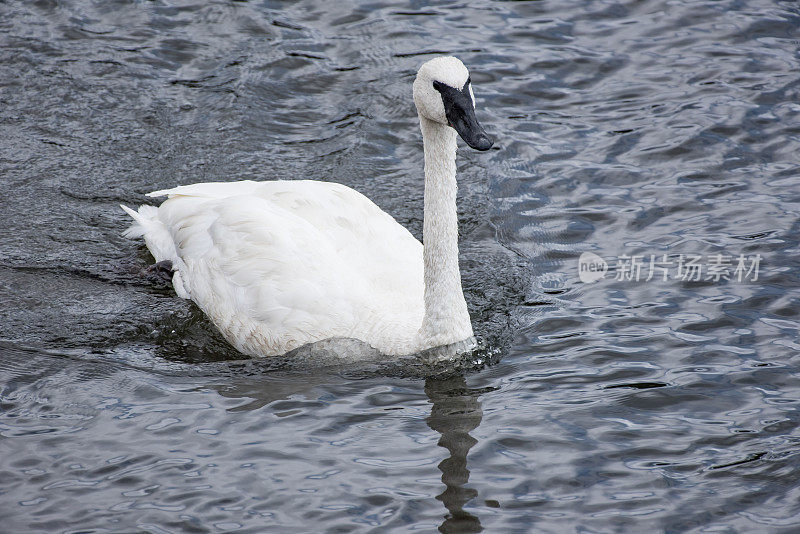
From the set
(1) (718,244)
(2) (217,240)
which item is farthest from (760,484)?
(2) (217,240)

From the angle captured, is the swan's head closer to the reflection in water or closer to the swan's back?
the swan's back

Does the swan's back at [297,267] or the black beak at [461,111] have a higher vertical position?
the black beak at [461,111]

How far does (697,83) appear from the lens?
11.5m

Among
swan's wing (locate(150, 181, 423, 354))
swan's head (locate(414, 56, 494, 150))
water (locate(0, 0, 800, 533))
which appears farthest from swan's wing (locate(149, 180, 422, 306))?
swan's head (locate(414, 56, 494, 150))

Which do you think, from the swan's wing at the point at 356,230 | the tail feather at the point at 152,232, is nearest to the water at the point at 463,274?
the tail feather at the point at 152,232

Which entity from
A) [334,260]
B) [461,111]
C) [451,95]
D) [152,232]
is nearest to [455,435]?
[334,260]

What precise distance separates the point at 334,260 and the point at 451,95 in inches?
68.7

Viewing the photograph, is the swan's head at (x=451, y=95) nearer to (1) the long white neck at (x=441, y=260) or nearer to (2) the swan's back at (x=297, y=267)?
(1) the long white neck at (x=441, y=260)

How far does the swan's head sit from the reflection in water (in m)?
1.77

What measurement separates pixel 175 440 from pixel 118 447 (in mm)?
353

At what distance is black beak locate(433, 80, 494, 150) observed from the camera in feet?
21.1

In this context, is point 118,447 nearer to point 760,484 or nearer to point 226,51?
point 760,484

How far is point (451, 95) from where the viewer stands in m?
6.52

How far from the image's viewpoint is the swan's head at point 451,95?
648 centimetres
